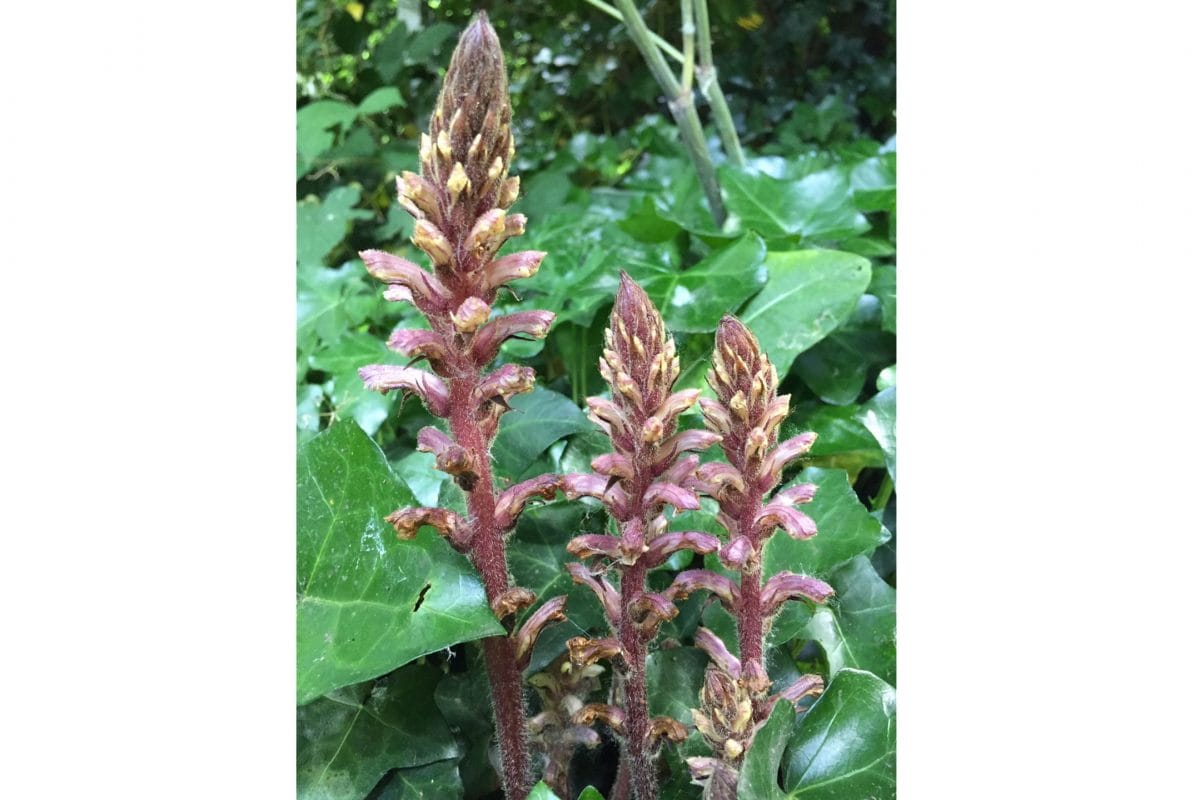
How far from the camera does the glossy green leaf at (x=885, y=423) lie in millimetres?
848

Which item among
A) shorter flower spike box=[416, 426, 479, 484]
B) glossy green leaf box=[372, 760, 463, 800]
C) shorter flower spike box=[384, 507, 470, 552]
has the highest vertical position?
shorter flower spike box=[416, 426, 479, 484]

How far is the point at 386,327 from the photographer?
4.84 ft

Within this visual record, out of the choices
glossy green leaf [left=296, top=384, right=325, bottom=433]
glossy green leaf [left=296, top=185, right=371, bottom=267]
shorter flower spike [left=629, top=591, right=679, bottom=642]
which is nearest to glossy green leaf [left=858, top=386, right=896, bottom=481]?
shorter flower spike [left=629, top=591, right=679, bottom=642]

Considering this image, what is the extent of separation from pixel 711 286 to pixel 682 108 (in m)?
0.51

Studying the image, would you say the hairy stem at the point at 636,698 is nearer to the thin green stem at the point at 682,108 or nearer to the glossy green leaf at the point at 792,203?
the glossy green leaf at the point at 792,203

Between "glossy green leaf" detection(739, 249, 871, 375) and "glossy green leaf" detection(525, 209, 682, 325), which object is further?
"glossy green leaf" detection(525, 209, 682, 325)

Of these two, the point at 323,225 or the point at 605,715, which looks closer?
the point at 605,715

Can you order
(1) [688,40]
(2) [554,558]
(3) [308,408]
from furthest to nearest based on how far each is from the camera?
(1) [688,40], (3) [308,408], (2) [554,558]

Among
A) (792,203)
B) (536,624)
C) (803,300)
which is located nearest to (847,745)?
(536,624)

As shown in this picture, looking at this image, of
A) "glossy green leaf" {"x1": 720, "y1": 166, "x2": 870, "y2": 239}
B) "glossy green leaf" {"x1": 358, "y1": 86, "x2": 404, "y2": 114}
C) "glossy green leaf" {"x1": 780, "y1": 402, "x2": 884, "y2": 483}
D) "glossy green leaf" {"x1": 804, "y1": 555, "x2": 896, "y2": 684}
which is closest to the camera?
"glossy green leaf" {"x1": 804, "y1": 555, "x2": 896, "y2": 684}

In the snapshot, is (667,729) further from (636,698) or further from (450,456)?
(450,456)

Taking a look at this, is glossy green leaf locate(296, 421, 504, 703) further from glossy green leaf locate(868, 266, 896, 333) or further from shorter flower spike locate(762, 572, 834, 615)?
glossy green leaf locate(868, 266, 896, 333)

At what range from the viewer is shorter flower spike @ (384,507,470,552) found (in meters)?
0.59

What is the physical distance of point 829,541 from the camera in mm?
748
